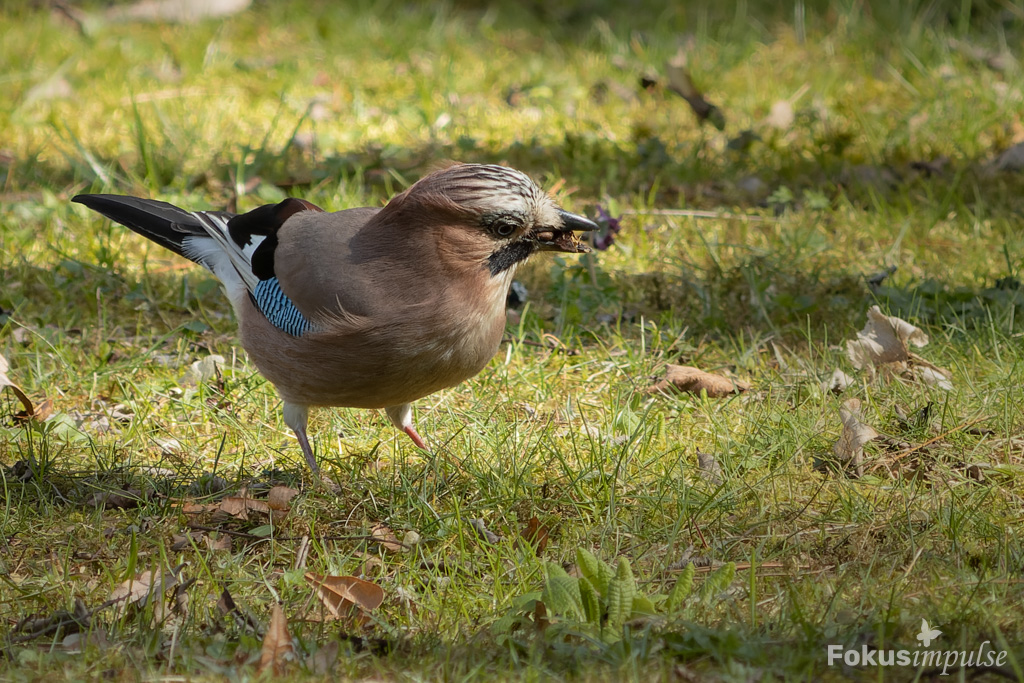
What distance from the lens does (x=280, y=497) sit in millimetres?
2975

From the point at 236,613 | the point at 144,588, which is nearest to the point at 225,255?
the point at 144,588

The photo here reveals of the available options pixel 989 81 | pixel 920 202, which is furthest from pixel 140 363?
pixel 989 81

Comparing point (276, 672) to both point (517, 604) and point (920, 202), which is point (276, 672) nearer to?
point (517, 604)

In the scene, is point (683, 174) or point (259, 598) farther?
point (683, 174)

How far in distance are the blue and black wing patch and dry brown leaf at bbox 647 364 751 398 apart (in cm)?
127

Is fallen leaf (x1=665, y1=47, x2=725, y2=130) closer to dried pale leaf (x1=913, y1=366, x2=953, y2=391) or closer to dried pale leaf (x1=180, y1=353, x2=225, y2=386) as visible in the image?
dried pale leaf (x1=913, y1=366, x2=953, y2=391)

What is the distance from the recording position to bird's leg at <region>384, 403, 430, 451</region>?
3.33m

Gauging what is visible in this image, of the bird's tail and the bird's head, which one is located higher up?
the bird's head

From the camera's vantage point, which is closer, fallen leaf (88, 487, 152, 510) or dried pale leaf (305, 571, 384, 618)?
dried pale leaf (305, 571, 384, 618)

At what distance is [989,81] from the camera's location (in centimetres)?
579

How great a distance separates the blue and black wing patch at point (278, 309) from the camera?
10.1 ft

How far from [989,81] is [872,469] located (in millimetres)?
3717

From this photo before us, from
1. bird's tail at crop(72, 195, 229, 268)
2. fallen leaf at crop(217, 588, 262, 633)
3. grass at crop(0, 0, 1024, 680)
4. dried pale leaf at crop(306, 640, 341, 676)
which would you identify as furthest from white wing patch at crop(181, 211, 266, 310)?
dried pale leaf at crop(306, 640, 341, 676)

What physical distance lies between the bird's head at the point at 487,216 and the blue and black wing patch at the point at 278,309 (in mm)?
450
